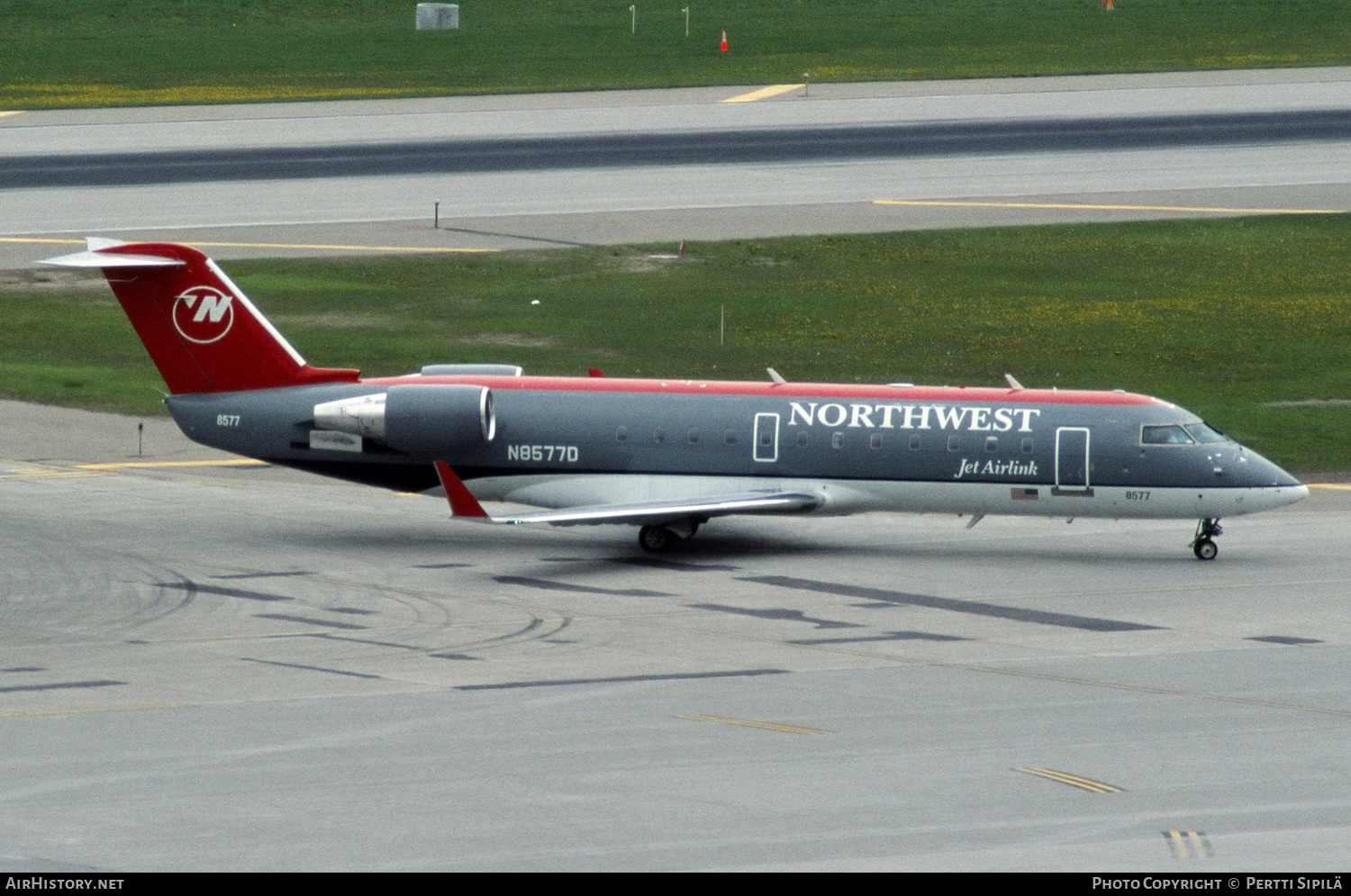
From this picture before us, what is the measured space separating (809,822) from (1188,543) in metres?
19.8

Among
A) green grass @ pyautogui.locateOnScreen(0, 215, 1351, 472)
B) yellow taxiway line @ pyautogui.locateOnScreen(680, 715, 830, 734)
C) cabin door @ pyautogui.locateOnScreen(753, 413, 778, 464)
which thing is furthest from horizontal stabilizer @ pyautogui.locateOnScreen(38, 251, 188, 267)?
yellow taxiway line @ pyautogui.locateOnScreen(680, 715, 830, 734)

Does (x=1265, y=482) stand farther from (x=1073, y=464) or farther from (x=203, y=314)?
(x=203, y=314)

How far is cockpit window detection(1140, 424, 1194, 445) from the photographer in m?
36.6

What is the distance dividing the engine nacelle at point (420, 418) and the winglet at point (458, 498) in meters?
2.80

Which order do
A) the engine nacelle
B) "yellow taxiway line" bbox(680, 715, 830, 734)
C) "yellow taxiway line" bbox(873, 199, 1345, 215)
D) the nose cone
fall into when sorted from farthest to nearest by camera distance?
→ 1. "yellow taxiway line" bbox(873, 199, 1345, 215)
2. the engine nacelle
3. the nose cone
4. "yellow taxiway line" bbox(680, 715, 830, 734)

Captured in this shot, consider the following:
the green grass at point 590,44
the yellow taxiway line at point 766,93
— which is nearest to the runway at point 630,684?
the yellow taxiway line at point 766,93

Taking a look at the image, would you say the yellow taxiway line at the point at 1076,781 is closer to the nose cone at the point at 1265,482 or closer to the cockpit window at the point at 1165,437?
the cockpit window at the point at 1165,437

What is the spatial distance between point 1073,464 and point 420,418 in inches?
470

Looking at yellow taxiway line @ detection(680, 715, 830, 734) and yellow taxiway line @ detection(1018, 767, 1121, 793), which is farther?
yellow taxiway line @ detection(680, 715, 830, 734)

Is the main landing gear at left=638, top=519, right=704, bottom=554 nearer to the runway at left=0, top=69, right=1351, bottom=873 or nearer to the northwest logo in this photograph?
the runway at left=0, top=69, right=1351, bottom=873

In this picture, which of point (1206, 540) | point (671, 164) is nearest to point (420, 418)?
point (1206, 540)

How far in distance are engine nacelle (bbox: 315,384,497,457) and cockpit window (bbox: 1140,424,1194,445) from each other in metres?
12.0

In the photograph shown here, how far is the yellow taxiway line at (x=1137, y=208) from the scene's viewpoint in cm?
7025
